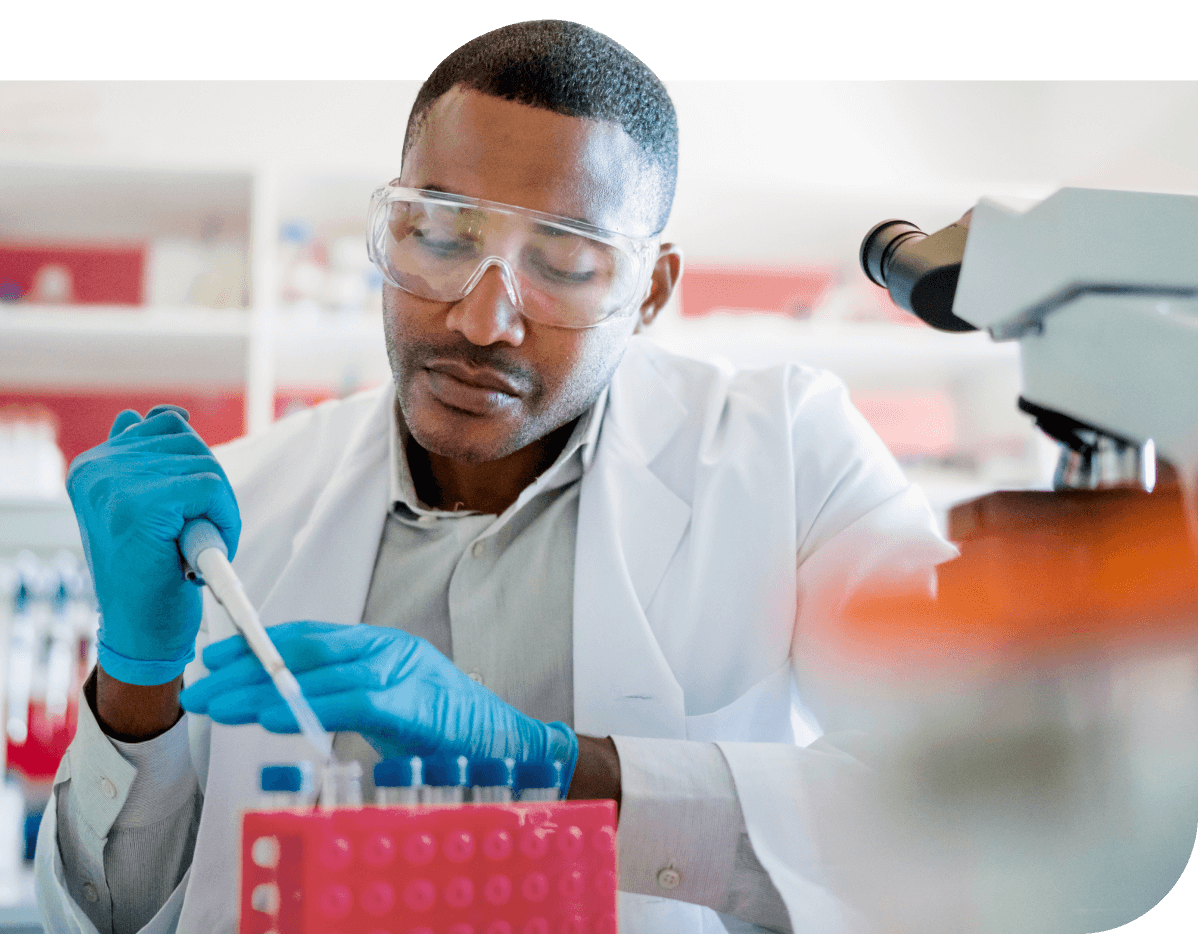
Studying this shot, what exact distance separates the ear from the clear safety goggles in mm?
267

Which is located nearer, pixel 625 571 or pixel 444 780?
pixel 444 780

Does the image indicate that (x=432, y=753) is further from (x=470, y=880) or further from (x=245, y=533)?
(x=245, y=533)

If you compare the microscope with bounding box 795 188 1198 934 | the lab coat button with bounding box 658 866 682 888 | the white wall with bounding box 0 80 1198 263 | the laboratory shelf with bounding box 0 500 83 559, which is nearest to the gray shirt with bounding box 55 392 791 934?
the lab coat button with bounding box 658 866 682 888

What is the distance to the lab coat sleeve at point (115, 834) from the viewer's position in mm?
1002

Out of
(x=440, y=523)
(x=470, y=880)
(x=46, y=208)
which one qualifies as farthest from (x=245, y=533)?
(x=46, y=208)

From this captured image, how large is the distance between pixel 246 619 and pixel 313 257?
2.35m

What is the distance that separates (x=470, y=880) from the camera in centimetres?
55

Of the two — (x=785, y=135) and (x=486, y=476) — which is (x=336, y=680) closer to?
(x=486, y=476)

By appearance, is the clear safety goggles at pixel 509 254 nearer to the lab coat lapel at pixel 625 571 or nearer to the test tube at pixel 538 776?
the lab coat lapel at pixel 625 571

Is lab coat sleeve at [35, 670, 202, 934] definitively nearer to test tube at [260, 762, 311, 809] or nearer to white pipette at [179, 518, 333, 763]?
white pipette at [179, 518, 333, 763]

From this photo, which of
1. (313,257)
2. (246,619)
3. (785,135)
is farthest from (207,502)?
(785,135)

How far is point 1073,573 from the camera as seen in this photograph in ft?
1.78

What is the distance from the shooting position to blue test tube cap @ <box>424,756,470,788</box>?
1.98ft

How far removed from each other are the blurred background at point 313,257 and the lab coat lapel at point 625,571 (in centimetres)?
139
